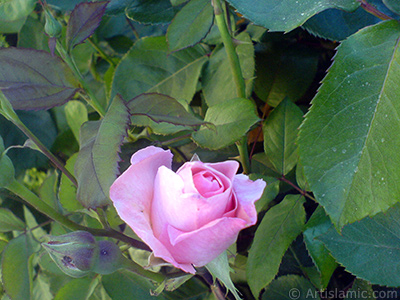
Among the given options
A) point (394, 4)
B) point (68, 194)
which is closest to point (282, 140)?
point (394, 4)

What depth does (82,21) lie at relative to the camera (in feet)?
1.37

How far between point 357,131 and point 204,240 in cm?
18

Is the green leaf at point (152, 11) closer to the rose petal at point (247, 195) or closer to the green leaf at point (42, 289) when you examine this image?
the rose petal at point (247, 195)

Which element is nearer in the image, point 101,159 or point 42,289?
point 101,159

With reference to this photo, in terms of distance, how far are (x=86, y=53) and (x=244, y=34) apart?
1.22 feet

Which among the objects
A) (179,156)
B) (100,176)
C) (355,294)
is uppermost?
(100,176)

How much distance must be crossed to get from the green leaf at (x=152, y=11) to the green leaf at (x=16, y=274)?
367 mm

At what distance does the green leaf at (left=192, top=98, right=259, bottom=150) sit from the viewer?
442 millimetres

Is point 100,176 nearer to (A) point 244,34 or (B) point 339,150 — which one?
(B) point 339,150

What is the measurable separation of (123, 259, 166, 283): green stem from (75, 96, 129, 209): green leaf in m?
0.09

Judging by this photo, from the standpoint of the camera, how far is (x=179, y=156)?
570mm

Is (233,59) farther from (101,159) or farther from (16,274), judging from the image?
(16,274)

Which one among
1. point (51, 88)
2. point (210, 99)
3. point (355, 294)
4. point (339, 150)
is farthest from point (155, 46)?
point (355, 294)

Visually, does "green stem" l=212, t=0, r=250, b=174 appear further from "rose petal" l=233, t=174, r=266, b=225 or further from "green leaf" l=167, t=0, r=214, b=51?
"rose petal" l=233, t=174, r=266, b=225
